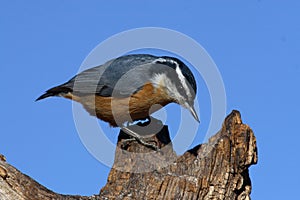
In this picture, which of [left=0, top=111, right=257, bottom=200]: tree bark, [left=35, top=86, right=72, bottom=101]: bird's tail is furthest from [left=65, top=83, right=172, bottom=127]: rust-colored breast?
[left=0, top=111, right=257, bottom=200]: tree bark

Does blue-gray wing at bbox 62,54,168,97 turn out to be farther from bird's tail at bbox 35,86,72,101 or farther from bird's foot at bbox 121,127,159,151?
bird's foot at bbox 121,127,159,151

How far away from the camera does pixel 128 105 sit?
6.93 m

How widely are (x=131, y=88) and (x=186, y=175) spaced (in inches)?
75.1

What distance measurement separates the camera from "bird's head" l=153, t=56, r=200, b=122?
646cm

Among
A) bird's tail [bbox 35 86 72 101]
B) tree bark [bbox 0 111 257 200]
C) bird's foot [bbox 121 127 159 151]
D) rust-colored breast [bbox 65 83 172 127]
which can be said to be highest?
bird's tail [bbox 35 86 72 101]

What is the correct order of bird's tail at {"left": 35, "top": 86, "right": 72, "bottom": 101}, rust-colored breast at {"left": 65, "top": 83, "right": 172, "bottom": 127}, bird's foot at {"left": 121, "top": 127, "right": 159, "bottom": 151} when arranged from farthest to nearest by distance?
bird's tail at {"left": 35, "top": 86, "right": 72, "bottom": 101} < rust-colored breast at {"left": 65, "top": 83, "right": 172, "bottom": 127} < bird's foot at {"left": 121, "top": 127, "right": 159, "bottom": 151}

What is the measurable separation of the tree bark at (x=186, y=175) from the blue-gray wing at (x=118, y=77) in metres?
1.36

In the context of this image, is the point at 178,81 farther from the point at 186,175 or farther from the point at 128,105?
the point at 186,175

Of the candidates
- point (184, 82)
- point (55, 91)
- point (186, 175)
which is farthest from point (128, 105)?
point (186, 175)

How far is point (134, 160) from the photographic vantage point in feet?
19.2

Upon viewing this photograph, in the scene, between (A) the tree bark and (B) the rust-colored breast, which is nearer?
(A) the tree bark

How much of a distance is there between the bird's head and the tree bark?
0.79 m

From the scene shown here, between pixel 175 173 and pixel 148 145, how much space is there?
882 mm

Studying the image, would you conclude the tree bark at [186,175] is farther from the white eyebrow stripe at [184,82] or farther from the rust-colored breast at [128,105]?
the rust-colored breast at [128,105]
